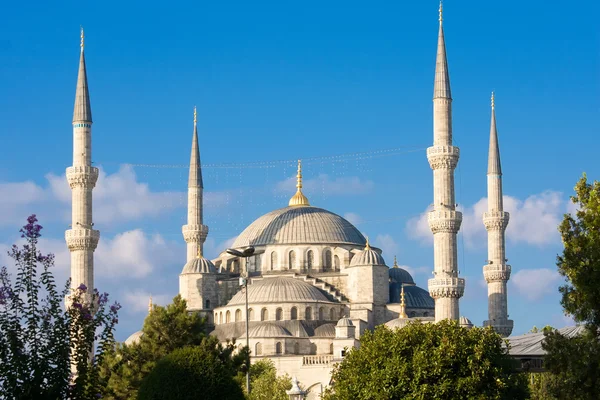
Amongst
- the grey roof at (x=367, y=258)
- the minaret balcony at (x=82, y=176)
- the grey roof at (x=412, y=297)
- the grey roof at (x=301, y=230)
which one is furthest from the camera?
the grey roof at (x=301, y=230)

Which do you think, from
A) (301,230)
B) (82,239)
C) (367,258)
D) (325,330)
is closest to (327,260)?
(301,230)

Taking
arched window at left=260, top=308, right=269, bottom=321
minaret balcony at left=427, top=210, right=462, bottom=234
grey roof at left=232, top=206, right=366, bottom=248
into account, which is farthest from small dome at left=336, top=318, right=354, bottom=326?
grey roof at left=232, top=206, right=366, bottom=248

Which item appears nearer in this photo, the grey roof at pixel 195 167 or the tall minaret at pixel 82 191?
the tall minaret at pixel 82 191

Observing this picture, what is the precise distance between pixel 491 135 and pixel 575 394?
4400cm

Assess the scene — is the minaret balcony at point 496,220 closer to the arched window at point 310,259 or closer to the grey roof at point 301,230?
the grey roof at point 301,230

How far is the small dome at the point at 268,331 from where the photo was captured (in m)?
58.1

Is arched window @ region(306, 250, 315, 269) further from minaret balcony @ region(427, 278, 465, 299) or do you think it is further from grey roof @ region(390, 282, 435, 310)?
minaret balcony @ region(427, 278, 465, 299)

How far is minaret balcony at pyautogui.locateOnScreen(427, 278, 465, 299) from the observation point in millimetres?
52531

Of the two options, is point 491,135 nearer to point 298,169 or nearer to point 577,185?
point 298,169

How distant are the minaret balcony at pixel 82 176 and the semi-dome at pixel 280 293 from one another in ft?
33.5

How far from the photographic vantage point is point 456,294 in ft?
173

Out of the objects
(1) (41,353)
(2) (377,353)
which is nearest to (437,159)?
(2) (377,353)

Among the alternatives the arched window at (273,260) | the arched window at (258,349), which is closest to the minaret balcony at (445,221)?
the arched window at (258,349)

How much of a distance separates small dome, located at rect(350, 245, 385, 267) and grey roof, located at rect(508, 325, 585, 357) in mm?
29774
